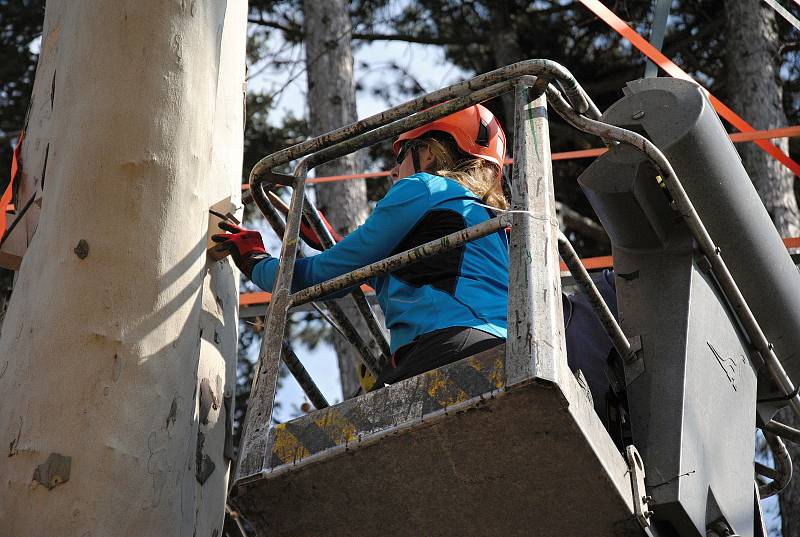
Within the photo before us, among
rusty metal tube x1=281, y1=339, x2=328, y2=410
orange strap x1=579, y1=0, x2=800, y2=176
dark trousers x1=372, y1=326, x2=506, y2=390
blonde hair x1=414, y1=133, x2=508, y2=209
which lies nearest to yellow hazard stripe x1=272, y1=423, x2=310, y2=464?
dark trousers x1=372, y1=326, x2=506, y2=390

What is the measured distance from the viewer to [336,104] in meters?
8.33

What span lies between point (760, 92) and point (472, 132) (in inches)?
232

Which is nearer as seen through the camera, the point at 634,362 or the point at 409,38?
the point at 634,362

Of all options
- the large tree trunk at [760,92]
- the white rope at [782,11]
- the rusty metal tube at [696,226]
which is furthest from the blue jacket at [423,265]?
the large tree trunk at [760,92]

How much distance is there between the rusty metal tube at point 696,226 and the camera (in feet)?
9.94

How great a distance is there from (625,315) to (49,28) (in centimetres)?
192

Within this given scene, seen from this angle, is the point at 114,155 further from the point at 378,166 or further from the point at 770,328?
the point at 378,166

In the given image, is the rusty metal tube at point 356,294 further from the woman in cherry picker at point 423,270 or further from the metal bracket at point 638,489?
the metal bracket at point 638,489

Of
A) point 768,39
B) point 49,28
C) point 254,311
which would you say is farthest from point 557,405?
point 768,39

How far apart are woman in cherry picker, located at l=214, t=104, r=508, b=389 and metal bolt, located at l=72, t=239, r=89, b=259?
539 millimetres

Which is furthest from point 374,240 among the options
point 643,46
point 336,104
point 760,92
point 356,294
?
point 760,92

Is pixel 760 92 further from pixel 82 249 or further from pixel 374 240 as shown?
pixel 82 249

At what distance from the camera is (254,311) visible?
6680 mm

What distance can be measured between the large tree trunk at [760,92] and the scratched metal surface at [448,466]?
5.30 meters
